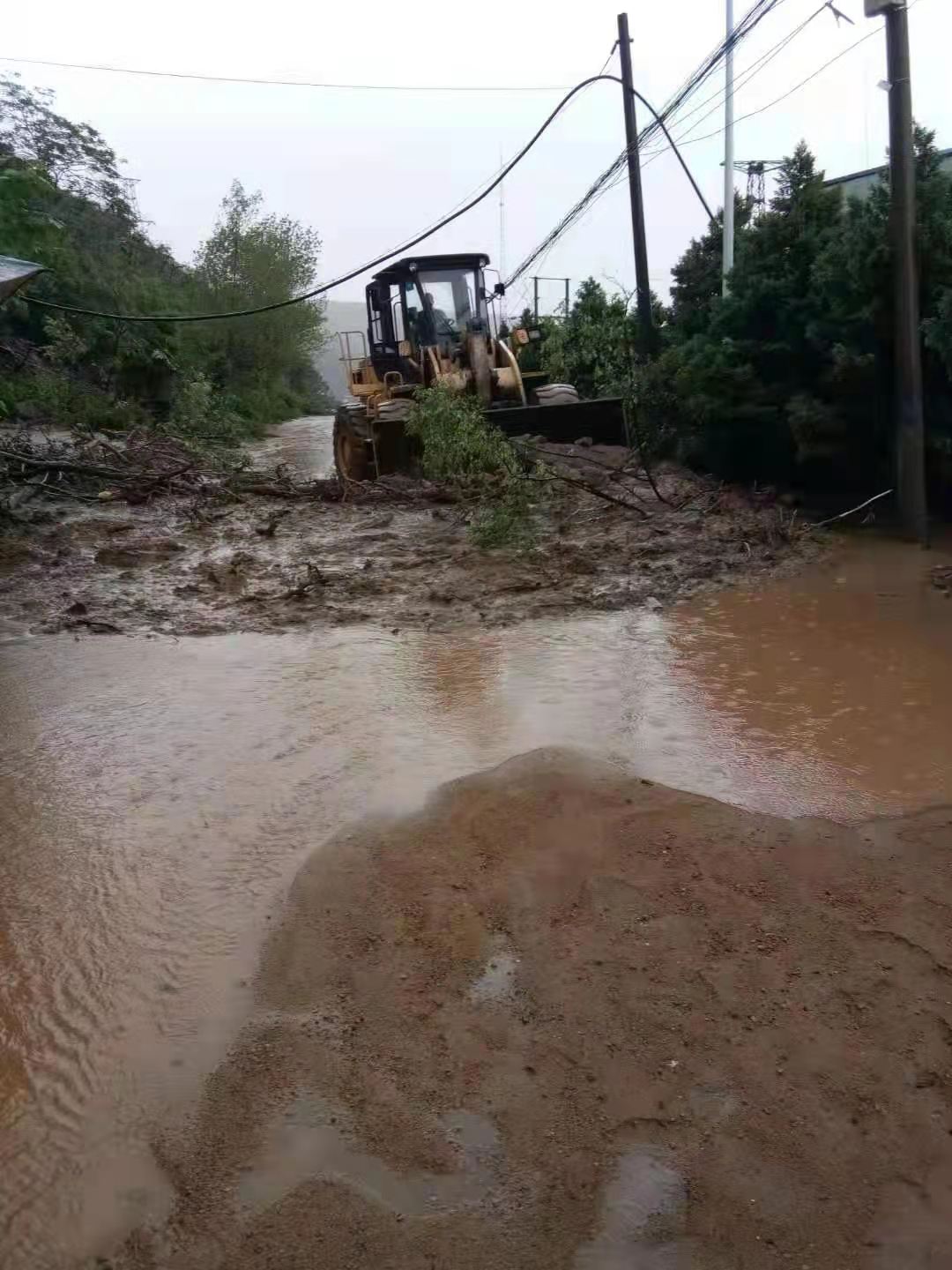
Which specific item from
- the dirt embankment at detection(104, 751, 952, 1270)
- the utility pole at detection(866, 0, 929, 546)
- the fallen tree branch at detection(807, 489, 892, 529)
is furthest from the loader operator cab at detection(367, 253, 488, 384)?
the dirt embankment at detection(104, 751, 952, 1270)

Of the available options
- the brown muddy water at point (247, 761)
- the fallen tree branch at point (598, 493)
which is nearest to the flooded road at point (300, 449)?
the fallen tree branch at point (598, 493)

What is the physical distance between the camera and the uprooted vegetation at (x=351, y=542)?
29.5 ft

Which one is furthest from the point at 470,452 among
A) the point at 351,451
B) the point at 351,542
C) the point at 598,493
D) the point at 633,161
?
the point at 633,161

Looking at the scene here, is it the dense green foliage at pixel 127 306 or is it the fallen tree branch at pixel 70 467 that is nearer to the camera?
the fallen tree branch at pixel 70 467

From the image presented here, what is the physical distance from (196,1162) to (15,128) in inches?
1317

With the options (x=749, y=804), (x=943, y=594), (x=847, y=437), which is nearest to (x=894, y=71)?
(x=847, y=437)

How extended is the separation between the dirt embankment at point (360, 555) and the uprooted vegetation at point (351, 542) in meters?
0.03

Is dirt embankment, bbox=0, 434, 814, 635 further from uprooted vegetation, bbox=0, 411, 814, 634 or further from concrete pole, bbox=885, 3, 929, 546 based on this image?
concrete pole, bbox=885, 3, 929, 546

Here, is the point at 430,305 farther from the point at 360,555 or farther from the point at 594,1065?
the point at 594,1065

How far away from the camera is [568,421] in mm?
14633

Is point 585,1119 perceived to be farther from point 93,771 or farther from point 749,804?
point 93,771

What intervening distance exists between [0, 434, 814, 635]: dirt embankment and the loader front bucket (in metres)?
0.55

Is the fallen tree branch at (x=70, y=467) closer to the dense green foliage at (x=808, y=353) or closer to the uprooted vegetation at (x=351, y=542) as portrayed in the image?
the uprooted vegetation at (x=351, y=542)

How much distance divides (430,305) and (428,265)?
574 millimetres
